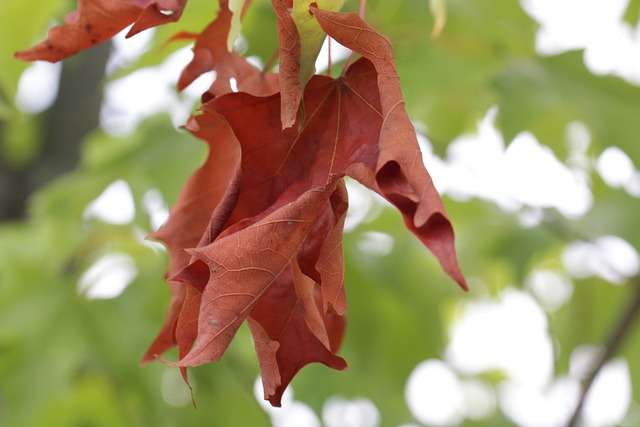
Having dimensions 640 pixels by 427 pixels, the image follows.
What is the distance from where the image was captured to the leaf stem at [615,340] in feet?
4.23

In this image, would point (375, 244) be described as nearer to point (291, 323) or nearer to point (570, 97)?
point (570, 97)

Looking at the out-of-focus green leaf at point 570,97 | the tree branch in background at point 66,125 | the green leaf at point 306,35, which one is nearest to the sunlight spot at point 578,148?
the out-of-focus green leaf at point 570,97

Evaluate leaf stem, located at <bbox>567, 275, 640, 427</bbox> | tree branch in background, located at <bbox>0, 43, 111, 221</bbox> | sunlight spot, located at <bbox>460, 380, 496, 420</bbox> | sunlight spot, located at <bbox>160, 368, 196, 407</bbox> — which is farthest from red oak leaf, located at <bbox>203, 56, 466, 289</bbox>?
sunlight spot, located at <bbox>460, 380, 496, 420</bbox>

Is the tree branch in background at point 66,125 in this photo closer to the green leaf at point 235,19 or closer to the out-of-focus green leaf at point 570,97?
the out-of-focus green leaf at point 570,97

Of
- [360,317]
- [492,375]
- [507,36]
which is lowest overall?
[492,375]

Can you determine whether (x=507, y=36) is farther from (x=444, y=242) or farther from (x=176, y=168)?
(x=444, y=242)

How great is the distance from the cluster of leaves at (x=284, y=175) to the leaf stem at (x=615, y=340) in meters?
0.88

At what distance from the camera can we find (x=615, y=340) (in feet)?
4.33

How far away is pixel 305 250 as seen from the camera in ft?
1.48

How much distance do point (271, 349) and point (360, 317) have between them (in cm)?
94

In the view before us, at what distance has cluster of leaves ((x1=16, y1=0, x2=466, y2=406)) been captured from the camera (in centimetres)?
41

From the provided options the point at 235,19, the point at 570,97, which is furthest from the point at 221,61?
the point at 570,97

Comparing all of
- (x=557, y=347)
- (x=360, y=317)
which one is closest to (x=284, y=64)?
(x=360, y=317)

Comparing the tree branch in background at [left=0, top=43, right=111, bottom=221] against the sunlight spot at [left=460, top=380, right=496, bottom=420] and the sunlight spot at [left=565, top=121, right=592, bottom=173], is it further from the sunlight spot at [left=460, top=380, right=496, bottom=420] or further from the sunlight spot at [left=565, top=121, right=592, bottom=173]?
the sunlight spot at [left=460, top=380, right=496, bottom=420]
